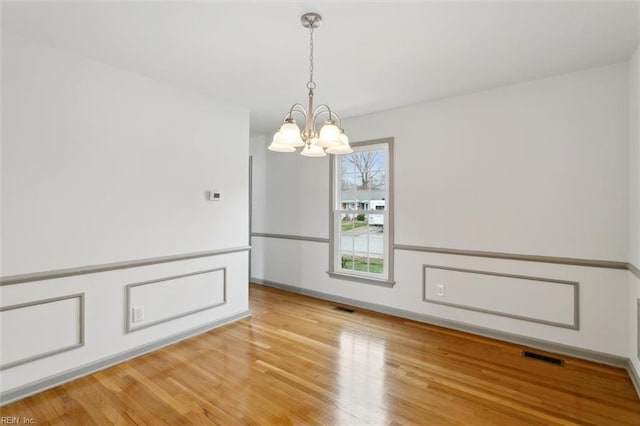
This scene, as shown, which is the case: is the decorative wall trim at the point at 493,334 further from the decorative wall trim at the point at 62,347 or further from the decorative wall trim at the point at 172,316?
the decorative wall trim at the point at 62,347

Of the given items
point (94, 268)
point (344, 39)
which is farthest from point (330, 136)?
point (94, 268)

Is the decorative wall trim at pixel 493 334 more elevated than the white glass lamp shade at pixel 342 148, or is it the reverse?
the white glass lamp shade at pixel 342 148

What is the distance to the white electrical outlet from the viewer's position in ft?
9.56

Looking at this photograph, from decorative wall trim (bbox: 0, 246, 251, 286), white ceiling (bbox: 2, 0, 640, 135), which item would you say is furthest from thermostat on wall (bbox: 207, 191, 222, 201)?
white ceiling (bbox: 2, 0, 640, 135)

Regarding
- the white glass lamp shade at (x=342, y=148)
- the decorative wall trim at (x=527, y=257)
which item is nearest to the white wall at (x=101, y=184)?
the white glass lamp shade at (x=342, y=148)

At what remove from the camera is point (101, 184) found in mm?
2725

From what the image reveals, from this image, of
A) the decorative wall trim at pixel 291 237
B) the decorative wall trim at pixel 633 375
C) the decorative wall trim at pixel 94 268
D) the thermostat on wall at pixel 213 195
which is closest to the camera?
the decorative wall trim at pixel 94 268

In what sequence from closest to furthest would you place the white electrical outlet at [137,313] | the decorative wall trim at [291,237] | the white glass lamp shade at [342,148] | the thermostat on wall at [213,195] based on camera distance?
the white glass lamp shade at [342,148], the white electrical outlet at [137,313], the thermostat on wall at [213,195], the decorative wall trim at [291,237]

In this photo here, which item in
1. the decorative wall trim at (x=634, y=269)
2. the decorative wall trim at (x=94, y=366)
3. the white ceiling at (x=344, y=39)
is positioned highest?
the white ceiling at (x=344, y=39)

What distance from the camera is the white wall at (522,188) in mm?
2797

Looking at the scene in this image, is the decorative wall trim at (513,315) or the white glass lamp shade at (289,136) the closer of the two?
the white glass lamp shade at (289,136)

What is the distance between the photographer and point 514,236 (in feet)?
10.6

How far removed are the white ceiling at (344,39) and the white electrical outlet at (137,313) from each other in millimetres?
2146

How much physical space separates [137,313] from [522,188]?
384cm
